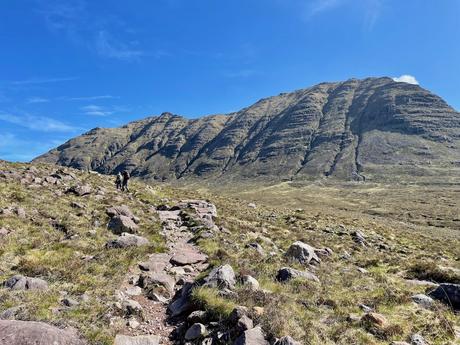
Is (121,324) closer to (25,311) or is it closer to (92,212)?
(25,311)

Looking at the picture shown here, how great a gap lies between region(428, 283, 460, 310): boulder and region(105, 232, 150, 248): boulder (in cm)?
1217

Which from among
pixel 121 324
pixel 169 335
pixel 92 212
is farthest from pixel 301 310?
pixel 92 212

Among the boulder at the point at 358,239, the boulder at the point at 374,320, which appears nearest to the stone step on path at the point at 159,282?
the boulder at the point at 374,320

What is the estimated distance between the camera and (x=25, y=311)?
8.60 meters

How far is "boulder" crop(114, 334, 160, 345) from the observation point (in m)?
8.26

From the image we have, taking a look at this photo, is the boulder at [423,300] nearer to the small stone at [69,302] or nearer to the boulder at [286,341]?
the boulder at [286,341]

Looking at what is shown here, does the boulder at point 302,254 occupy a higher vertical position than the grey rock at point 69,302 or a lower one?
lower

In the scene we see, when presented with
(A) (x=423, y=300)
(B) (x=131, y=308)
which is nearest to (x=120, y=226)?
(B) (x=131, y=308)

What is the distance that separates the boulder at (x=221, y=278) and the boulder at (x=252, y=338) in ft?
8.95

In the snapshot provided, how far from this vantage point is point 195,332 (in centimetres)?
871

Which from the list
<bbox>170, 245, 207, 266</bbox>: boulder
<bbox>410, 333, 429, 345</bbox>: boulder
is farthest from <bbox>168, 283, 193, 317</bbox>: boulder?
<bbox>410, 333, 429, 345</bbox>: boulder

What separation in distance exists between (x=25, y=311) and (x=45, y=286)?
207 centimetres


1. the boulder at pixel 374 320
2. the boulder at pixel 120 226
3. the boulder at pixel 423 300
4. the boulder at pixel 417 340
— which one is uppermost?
the boulder at pixel 120 226

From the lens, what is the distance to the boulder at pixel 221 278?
1080 cm
